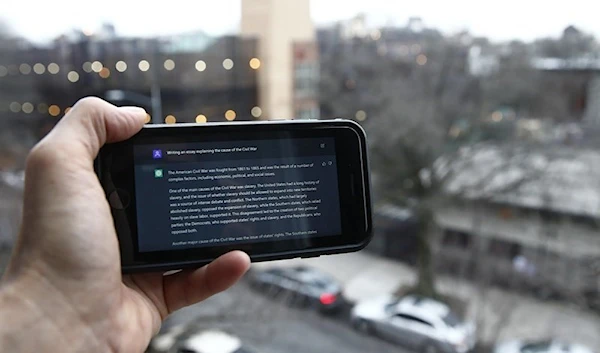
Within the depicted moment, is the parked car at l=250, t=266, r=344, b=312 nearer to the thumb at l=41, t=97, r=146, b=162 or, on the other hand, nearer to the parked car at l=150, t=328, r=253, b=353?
the parked car at l=150, t=328, r=253, b=353

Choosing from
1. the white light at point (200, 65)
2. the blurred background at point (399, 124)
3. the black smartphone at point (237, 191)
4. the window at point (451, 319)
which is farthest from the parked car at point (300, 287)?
the black smartphone at point (237, 191)

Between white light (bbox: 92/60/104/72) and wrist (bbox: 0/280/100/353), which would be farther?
white light (bbox: 92/60/104/72)

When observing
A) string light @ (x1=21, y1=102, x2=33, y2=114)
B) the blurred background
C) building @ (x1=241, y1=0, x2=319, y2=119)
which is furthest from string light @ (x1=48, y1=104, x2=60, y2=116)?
building @ (x1=241, y1=0, x2=319, y2=119)

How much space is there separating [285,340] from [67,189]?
3.32 ft

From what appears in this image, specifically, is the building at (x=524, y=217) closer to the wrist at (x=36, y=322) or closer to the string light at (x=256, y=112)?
the string light at (x=256, y=112)

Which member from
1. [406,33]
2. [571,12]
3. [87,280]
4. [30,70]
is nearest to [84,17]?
[30,70]

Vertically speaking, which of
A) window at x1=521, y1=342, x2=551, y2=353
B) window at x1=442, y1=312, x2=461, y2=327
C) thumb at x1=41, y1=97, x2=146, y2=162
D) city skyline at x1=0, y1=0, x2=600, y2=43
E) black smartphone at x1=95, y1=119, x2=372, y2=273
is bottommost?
window at x1=521, y1=342, x2=551, y2=353

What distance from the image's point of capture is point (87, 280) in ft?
1.73

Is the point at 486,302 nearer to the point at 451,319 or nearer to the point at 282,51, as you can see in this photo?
the point at 451,319

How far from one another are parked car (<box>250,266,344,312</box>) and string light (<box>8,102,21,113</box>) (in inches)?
33.9

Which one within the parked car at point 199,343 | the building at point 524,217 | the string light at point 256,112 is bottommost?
the parked car at point 199,343

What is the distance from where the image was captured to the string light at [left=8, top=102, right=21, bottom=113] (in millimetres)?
1531

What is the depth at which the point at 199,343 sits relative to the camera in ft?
4.27

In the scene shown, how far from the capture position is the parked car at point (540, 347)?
141 cm
